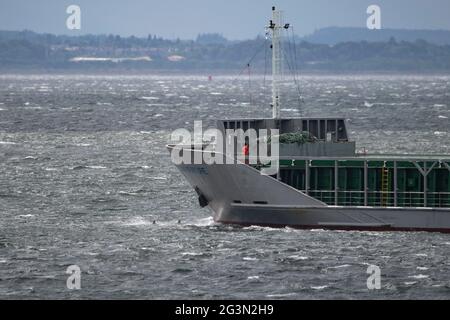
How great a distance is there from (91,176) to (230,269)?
36403 millimetres

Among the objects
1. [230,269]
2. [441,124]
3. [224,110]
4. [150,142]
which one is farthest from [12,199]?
[224,110]

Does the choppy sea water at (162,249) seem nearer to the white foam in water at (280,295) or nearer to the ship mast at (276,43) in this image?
the white foam in water at (280,295)

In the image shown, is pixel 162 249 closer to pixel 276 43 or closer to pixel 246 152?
pixel 246 152

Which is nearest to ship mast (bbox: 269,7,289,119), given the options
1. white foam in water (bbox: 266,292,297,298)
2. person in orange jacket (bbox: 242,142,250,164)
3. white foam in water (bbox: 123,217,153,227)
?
person in orange jacket (bbox: 242,142,250,164)

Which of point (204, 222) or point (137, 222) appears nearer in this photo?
point (204, 222)

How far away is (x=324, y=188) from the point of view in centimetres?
6166

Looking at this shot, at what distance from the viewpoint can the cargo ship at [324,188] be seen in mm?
59000

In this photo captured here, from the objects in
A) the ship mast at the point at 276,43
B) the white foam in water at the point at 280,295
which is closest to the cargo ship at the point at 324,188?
the ship mast at the point at 276,43

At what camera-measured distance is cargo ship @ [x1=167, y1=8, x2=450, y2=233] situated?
59.0 m

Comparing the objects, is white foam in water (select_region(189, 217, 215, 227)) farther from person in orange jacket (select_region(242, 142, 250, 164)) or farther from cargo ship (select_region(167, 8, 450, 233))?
person in orange jacket (select_region(242, 142, 250, 164))

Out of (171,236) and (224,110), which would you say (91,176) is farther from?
(224,110)

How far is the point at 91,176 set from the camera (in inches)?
3450

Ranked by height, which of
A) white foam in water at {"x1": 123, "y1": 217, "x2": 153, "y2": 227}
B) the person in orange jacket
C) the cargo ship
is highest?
the person in orange jacket

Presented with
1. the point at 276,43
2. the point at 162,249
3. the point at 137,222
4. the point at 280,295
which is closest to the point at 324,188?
the point at 276,43
